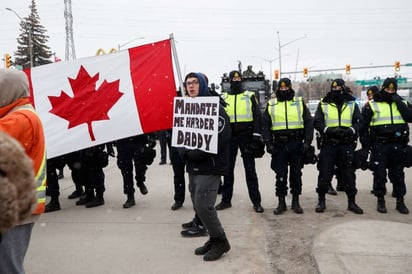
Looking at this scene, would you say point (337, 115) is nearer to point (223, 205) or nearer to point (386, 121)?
point (386, 121)

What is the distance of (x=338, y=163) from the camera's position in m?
6.13

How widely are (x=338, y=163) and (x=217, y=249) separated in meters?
2.86

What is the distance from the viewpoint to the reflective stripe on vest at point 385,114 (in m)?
5.92

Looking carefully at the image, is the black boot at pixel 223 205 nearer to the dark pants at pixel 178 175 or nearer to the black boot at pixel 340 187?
the dark pants at pixel 178 175

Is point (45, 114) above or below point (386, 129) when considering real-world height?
above

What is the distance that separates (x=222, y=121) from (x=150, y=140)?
2.80 metres

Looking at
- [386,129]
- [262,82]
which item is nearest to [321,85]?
[262,82]

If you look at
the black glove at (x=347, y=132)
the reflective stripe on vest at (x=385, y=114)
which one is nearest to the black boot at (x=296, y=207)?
the black glove at (x=347, y=132)

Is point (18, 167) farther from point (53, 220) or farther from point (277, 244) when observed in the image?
point (53, 220)

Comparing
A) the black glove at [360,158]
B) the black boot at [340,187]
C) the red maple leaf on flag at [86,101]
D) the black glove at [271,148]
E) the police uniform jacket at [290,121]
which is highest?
the red maple leaf on flag at [86,101]

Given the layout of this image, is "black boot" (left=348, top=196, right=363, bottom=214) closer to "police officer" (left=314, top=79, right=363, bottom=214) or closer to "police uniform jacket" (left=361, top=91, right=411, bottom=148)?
"police officer" (left=314, top=79, right=363, bottom=214)

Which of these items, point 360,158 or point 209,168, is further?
point 360,158

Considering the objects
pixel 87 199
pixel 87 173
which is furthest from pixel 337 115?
pixel 87 199

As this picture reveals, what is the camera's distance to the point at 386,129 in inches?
233
